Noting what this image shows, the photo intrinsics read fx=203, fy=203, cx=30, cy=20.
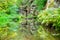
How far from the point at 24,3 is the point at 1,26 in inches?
175

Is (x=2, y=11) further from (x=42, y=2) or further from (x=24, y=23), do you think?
(x=42, y=2)

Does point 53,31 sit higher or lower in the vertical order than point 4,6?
lower

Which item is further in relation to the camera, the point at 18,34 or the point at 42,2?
the point at 42,2

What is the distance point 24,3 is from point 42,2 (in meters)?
1.46

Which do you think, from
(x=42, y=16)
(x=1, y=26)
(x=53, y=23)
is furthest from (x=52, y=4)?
(x=1, y=26)

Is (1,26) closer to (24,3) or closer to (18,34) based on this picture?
(18,34)

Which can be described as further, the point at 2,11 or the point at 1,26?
the point at 2,11

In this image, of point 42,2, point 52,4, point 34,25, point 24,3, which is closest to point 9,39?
point 34,25

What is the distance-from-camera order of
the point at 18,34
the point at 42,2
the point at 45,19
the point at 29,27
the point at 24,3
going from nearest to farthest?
the point at 18,34
the point at 45,19
the point at 29,27
the point at 42,2
the point at 24,3

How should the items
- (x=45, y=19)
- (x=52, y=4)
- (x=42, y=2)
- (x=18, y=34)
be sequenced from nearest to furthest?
1. (x=18, y=34)
2. (x=45, y=19)
3. (x=52, y=4)
4. (x=42, y=2)

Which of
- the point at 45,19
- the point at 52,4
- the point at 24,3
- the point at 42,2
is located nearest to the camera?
the point at 45,19

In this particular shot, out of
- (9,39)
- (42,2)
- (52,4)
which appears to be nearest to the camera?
(9,39)

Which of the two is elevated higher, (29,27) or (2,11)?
(2,11)

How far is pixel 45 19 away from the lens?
5.92 metres
